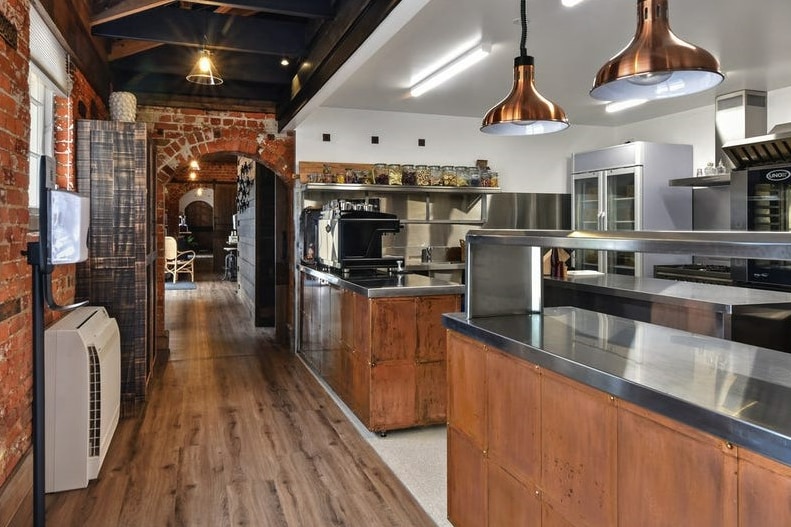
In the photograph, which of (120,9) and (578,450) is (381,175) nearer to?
(120,9)

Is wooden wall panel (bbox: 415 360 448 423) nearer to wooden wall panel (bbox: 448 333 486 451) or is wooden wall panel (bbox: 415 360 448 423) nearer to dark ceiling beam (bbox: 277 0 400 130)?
wooden wall panel (bbox: 448 333 486 451)

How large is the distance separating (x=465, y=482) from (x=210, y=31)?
13.1 feet

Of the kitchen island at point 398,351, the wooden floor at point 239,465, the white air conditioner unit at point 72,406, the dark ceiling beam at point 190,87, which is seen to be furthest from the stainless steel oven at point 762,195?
the white air conditioner unit at point 72,406

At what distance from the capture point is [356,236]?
489 centimetres

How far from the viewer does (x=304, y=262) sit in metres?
6.28

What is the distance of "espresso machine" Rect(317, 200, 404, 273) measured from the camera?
4.82m

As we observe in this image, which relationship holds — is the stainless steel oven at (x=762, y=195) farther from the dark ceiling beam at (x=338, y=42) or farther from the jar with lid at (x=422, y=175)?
the dark ceiling beam at (x=338, y=42)

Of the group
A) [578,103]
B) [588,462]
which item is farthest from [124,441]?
[578,103]

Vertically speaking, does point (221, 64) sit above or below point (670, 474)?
above

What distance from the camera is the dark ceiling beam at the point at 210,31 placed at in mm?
4430

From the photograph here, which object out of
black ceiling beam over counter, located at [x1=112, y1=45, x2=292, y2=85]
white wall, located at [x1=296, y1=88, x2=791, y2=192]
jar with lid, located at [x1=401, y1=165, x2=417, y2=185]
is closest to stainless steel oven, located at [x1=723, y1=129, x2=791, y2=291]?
white wall, located at [x1=296, y1=88, x2=791, y2=192]

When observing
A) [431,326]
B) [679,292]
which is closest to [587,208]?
[679,292]

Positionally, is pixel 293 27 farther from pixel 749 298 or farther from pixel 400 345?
pixel 749 298

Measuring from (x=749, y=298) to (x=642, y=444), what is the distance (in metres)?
2.61
